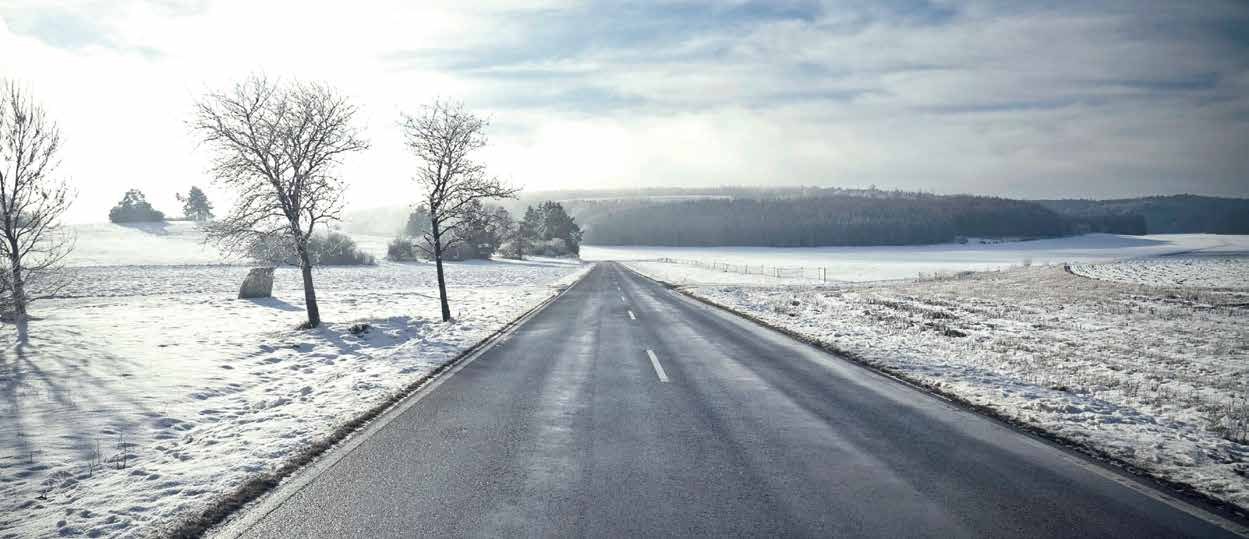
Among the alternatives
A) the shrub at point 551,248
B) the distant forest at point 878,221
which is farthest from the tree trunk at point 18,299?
the distant forest at point 878,221

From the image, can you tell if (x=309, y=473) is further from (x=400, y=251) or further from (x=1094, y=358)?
(x=400, y=251)

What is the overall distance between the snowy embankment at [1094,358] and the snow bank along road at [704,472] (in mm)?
Result: 882

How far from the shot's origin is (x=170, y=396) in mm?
8086

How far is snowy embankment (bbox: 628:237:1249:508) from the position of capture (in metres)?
6.08

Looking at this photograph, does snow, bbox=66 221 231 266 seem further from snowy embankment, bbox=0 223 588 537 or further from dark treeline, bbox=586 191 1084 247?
dark treeline, bbox=586 191 1084 247

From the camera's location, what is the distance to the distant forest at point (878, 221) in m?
140

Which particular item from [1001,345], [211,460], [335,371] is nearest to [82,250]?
[335,371]

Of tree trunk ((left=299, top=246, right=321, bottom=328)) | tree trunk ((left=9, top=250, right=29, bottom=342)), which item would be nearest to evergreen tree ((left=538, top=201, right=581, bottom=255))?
tree trunk ((left=299, top=246, right=321, bottom=328))

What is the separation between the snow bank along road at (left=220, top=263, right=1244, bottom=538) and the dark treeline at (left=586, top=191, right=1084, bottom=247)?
446 ft

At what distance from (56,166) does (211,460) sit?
1262cm

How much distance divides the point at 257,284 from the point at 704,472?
24.5m

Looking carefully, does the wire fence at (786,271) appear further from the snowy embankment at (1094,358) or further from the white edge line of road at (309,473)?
the white edge line of road at (309,473)

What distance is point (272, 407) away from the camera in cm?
777

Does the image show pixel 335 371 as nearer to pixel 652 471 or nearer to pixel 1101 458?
pixel 652 471
